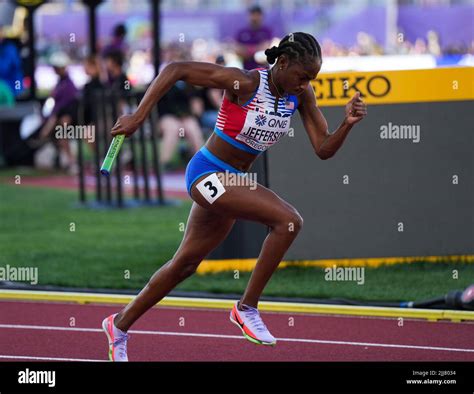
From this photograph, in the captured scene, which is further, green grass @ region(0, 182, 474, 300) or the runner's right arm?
green grass @ region(0, 182, 474, 300)

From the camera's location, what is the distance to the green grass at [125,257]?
10.7 m

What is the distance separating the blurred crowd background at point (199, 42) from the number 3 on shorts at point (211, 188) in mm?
4117

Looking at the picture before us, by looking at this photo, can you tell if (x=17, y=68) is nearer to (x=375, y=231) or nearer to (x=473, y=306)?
(x=375, y=231)

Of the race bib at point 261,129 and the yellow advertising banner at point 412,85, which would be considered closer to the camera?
the race bib at point 261,129

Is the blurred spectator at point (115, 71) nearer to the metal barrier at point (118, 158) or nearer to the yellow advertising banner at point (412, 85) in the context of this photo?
the metal barrier at point (118, 158)

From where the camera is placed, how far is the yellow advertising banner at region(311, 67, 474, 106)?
11414 mm

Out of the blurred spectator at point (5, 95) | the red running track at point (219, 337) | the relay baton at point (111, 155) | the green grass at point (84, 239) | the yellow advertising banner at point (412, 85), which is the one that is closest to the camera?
the relay baton at point (111, 155)

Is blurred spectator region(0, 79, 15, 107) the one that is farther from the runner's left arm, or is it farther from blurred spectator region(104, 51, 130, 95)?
the runner's left arm

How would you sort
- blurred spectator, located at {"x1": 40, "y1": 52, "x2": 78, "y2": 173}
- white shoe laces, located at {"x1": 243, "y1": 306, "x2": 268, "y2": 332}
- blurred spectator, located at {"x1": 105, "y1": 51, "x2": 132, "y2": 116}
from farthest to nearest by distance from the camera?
blurred spectator, located at {"x1": 40, "y1": 52, "x2": 78, "y2": 173} < blurred spectator, located at {"x1": 105, "y1": 51, "x2": 132, "y2": 116} < white shoe laces, located at {"x1": 243, "y1": 306, "x2": 268, "y2": 332}

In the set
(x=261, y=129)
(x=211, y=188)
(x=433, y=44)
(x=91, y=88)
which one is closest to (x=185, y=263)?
(x=211, y=188)

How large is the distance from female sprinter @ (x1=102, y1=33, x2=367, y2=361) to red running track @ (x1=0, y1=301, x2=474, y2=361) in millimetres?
856

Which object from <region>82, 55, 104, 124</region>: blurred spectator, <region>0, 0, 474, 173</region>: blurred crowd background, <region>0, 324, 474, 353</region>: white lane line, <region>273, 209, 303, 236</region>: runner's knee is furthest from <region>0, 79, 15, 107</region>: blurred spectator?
<region>273, 209, 303, 236</region>: runner's knee

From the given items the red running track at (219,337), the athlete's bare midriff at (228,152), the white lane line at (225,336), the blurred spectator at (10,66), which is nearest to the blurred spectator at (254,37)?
the blurred spectator at (10,66)
